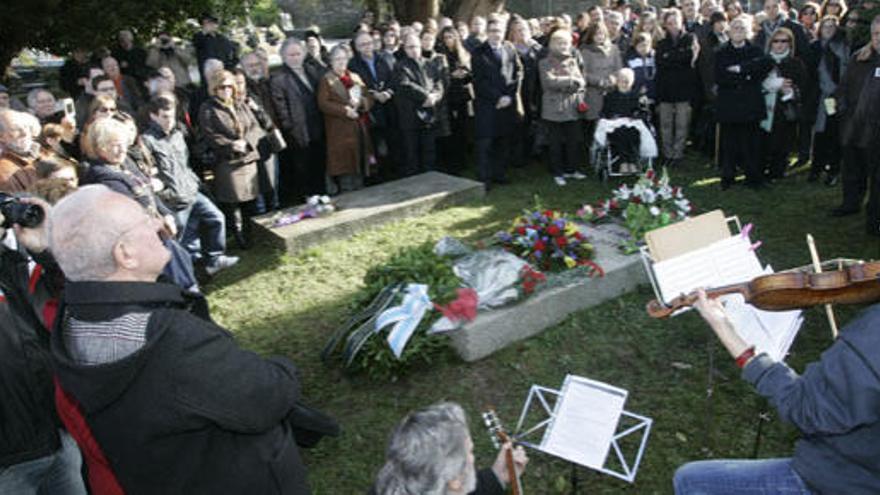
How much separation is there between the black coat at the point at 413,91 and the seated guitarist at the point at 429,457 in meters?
6.86

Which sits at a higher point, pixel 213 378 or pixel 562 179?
pixel 213 378

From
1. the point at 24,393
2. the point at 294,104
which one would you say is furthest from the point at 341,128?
the point at 24,393

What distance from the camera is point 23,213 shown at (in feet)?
10.5

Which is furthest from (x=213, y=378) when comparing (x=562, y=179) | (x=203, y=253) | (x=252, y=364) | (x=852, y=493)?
(x=562, y=179)

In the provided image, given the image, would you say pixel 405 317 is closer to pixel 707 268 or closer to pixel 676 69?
pixel 707 268

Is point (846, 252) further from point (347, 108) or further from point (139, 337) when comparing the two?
point (139, 337)

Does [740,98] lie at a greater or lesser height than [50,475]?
greater

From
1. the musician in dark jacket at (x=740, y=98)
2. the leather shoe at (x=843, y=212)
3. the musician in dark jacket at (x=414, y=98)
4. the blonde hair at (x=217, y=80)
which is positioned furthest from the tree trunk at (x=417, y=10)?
the leather shoe at (x=843, y=212)

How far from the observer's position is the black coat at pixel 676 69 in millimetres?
9039

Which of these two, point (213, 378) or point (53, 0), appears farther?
point (53, 0)

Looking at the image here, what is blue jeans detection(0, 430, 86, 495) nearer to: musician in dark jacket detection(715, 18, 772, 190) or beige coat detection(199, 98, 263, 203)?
beige coat detection(199, 98, 263, 203)

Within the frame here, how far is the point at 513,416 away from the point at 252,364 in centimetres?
255

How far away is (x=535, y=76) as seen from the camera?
943 centimetres

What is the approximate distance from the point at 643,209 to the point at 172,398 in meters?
4.91
